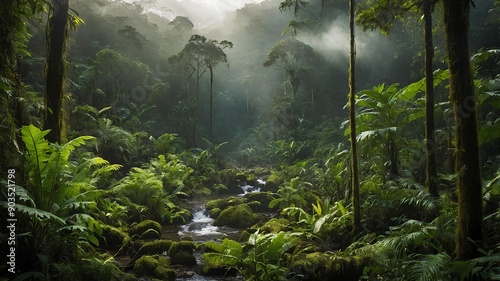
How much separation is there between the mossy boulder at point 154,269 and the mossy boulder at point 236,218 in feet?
14.6

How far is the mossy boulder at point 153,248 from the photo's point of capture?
25.4ft

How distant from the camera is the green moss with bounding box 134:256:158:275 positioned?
21.6 ft

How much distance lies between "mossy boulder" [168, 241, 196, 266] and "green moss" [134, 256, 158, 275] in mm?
802

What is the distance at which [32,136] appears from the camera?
4.81 m

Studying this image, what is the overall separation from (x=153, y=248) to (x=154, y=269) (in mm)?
1461

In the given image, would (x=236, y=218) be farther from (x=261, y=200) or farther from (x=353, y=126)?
(x=353, y=126)

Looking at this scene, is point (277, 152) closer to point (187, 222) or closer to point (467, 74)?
point (187, 222)

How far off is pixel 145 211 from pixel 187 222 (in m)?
1.69

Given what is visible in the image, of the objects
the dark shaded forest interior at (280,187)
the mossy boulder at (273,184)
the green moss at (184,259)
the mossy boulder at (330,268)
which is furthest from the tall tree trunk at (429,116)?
the mossy boulder at (273,184)

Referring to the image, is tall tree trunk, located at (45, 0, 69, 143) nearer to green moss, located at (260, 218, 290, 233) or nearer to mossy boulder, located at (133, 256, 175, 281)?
mossy boulder, located at (133, 256, 175, 281)

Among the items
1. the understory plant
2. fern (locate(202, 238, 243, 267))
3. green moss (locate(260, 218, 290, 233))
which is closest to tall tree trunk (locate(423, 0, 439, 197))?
green moss (locate(260, 218, 290, 233))

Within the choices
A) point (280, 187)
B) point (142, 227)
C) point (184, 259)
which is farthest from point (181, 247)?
point (280, 187)

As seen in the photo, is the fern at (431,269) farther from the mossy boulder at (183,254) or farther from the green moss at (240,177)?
the green moss at (240,177)

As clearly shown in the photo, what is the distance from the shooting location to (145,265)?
21.9 feet
